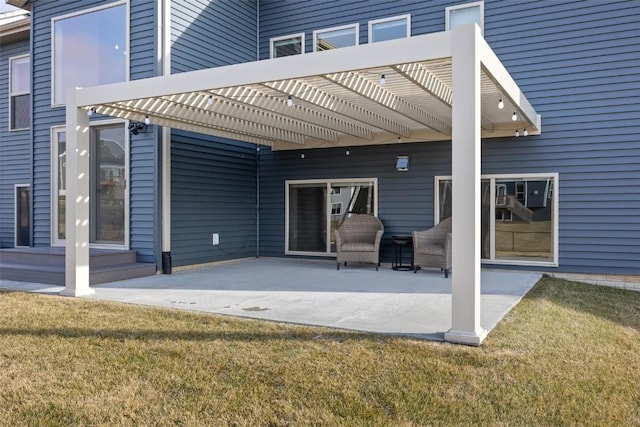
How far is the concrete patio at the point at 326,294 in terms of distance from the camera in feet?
14.6

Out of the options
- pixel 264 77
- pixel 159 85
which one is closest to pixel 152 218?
pixel 159 85

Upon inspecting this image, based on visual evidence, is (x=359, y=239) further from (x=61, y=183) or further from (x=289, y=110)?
(x=61, y=183)

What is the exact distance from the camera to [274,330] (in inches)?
160

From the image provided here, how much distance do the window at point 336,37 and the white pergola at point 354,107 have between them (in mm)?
1775

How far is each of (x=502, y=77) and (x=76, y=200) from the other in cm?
482

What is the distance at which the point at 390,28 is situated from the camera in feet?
27.9

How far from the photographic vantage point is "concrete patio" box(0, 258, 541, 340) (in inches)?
176

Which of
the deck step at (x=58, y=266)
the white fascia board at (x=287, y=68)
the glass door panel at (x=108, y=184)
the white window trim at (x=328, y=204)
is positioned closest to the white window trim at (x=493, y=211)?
the white window trim at (x=328, y=204)

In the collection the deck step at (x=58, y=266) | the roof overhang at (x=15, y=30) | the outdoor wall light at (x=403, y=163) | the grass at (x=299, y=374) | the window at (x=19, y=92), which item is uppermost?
the roof overhang at (x=15, y=30)

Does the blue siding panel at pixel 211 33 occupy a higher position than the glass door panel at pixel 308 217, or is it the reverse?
the blue siding panel at pixel 211 33

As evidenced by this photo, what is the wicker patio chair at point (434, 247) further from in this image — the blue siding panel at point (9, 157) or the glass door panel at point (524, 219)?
the blue siding panel at point (9, 157)

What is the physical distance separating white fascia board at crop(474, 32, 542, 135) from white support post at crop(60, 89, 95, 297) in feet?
14.7

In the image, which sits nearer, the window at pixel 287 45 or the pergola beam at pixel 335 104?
the pergola beam at pixel 335 104

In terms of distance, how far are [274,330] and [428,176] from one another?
504 centimetres
